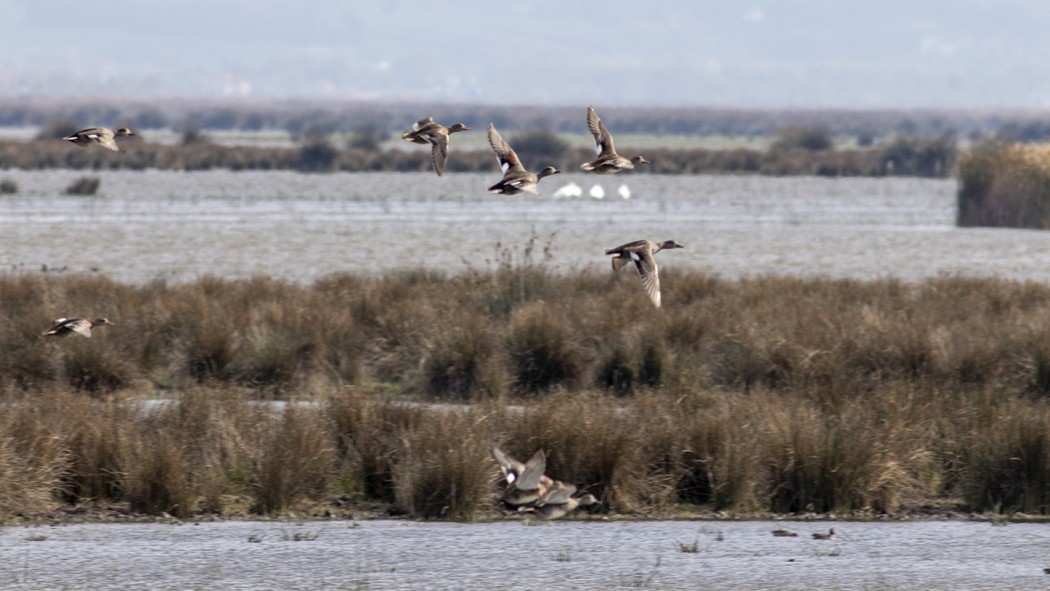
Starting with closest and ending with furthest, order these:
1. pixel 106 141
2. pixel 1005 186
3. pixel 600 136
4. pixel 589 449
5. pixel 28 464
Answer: pixel 106 141 < pixel 600 136 < pixel 28 464 < pixel 589 449 < pixel 1005 186

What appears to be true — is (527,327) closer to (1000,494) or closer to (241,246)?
(1000,494)

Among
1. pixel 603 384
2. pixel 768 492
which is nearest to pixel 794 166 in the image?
pixel 603 384

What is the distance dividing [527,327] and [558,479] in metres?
5.68

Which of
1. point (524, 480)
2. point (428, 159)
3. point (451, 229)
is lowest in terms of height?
point (428, 159)

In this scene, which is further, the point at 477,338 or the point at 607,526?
the point at 477,338

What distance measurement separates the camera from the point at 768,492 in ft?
42.4

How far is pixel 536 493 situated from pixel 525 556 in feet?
5.01

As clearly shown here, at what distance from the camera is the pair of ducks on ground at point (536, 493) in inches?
490

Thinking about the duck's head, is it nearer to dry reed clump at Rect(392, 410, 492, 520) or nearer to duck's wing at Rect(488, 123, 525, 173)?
dry reed clump at Rect(392, 410, 492, 520)

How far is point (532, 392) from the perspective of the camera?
58.9ft

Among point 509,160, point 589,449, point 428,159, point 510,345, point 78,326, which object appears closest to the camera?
point 509,160

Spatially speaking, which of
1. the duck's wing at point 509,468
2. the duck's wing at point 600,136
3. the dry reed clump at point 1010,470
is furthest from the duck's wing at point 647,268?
the dry reed clump at point 1010,470

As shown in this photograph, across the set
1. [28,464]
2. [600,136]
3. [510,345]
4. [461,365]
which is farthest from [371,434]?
[510,345]

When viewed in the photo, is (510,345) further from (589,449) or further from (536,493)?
(536,493)
